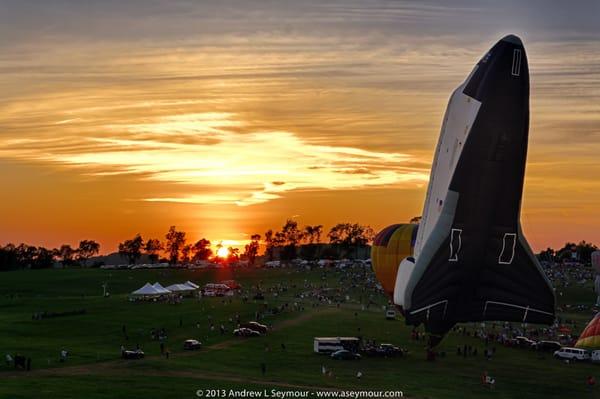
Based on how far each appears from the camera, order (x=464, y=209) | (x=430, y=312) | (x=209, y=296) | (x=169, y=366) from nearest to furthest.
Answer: (x=464, y=209) → (x=430, y=312) → (x=169, y=366) → (x=209, y=296)

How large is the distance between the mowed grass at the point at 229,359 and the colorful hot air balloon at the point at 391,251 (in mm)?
7262

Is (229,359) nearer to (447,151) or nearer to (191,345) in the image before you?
(191,345)

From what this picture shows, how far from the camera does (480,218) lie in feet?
124

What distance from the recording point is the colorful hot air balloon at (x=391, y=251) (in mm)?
66625

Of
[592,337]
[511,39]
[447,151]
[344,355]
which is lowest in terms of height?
[344,355]

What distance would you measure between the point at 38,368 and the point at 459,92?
125 feet

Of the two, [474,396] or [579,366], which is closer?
[474,396]

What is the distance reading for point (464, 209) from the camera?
37.6 m

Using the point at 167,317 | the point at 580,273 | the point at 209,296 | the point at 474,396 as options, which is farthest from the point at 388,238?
the point at 580,273

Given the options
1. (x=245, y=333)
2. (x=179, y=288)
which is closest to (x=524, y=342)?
(x=245, y=333)

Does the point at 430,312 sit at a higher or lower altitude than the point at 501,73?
lower

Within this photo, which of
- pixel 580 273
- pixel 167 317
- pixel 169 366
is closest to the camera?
pixel 169 366

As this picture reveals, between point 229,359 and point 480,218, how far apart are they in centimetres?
3365

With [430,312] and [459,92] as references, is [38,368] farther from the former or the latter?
[459,92]
